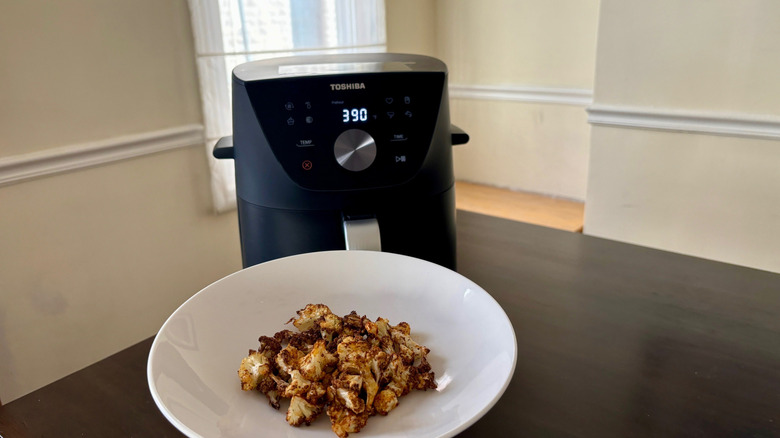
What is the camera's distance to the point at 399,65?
66 cm

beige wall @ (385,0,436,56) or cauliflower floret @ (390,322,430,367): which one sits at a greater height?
beige wall @ (385,0,436,56)

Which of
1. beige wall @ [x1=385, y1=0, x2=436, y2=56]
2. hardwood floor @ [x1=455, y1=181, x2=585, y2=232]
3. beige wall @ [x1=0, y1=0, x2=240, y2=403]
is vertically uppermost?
beige wall @ [x1=385, y1=0, x2=436, y2=56]

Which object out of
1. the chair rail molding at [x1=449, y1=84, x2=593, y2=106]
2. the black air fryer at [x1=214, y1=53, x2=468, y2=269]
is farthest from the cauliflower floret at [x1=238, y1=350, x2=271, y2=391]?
the chair rail molding at [x1=449, y1=84, x2=593, y2=106]

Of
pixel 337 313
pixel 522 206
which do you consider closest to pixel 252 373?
pixel 337 313

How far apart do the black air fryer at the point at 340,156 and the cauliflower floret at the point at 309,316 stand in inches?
4.9

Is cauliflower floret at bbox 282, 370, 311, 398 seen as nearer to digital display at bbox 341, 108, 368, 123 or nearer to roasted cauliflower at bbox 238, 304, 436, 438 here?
roasted cauliflower at bbox 238, 304, 436, 438

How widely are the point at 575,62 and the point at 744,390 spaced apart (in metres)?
1.82

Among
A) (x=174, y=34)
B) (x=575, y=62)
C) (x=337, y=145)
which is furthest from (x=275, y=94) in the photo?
(x=575, y=62)

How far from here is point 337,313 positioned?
54 cm

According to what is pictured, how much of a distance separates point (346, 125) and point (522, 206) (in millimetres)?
1686

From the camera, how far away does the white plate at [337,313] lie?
0.38 meters

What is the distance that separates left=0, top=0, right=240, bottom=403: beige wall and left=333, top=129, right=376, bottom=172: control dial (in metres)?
0.89

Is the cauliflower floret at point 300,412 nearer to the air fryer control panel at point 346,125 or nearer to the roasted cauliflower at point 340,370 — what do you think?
the roasted cauliflower at point 340,370

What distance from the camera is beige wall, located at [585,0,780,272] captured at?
1.25 metres
